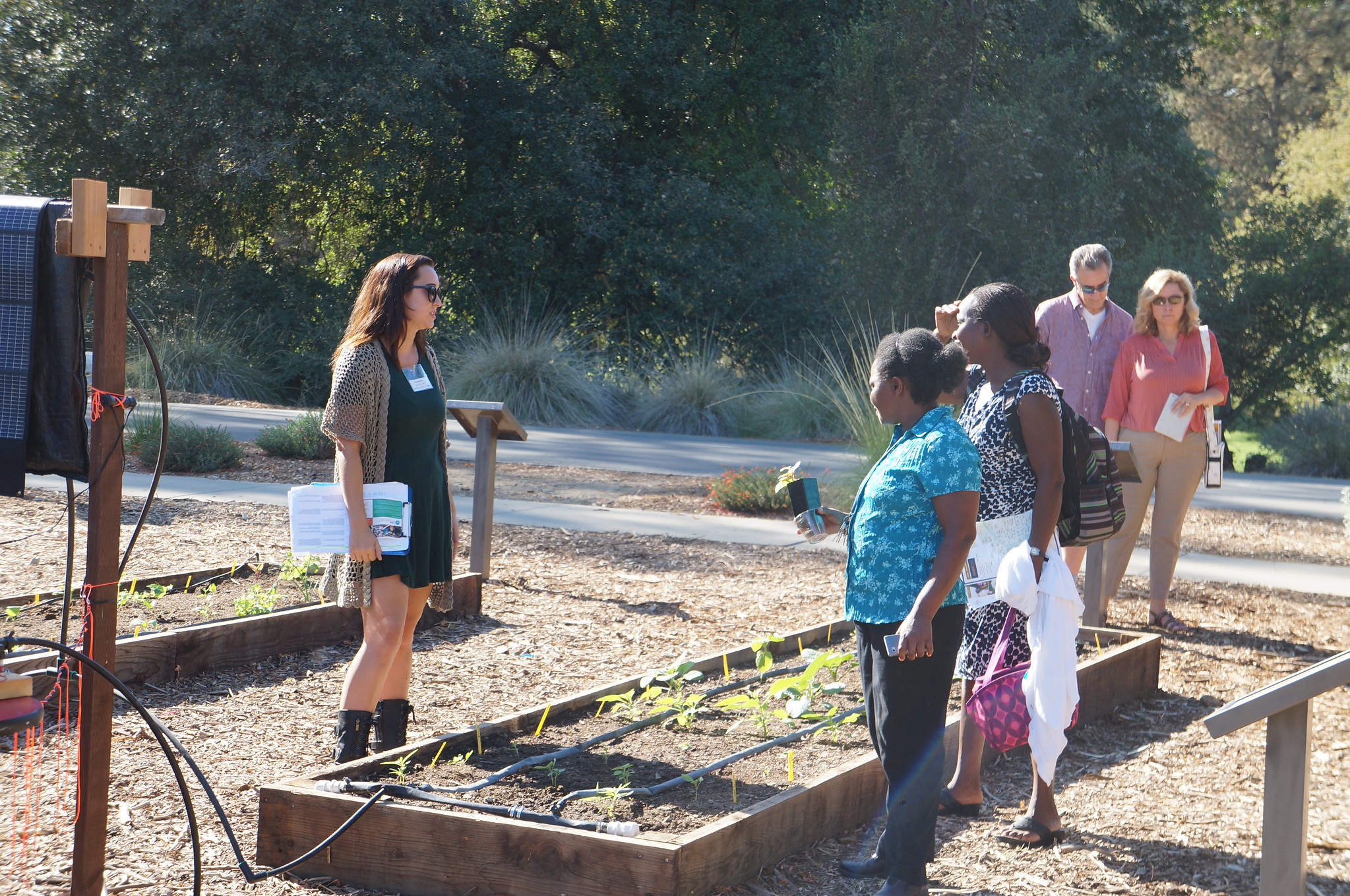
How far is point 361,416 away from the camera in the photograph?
4.02m

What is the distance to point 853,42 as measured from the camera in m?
20.9

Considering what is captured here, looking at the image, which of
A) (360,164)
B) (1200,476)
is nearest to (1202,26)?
(360,164)

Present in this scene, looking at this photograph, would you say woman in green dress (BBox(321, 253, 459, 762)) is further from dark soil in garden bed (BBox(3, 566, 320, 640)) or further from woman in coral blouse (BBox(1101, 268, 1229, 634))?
woman in coral blouse (BBox(1101, 268, 1229, 634))

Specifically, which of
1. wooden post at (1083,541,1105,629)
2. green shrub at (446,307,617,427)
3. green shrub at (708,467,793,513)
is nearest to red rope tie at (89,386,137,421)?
wooden post at (1083,541,1105,629)

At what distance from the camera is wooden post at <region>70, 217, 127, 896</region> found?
9.35 ft

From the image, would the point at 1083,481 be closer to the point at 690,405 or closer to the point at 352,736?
the point at 352,736

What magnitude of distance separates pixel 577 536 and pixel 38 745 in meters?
5.08

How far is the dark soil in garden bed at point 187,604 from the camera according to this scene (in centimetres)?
551

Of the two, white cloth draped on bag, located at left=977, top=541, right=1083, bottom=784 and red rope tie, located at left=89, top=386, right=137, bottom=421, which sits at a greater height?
red rope tie, located at left=89, top=386, right=137, bottom=421

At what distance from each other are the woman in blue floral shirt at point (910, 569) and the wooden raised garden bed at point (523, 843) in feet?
1.32

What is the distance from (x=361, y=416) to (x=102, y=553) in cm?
125

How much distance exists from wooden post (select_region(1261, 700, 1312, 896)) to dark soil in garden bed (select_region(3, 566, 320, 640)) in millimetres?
4471

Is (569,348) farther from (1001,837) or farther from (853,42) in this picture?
(1001,837)

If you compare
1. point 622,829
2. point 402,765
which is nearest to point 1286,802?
point 622,829
